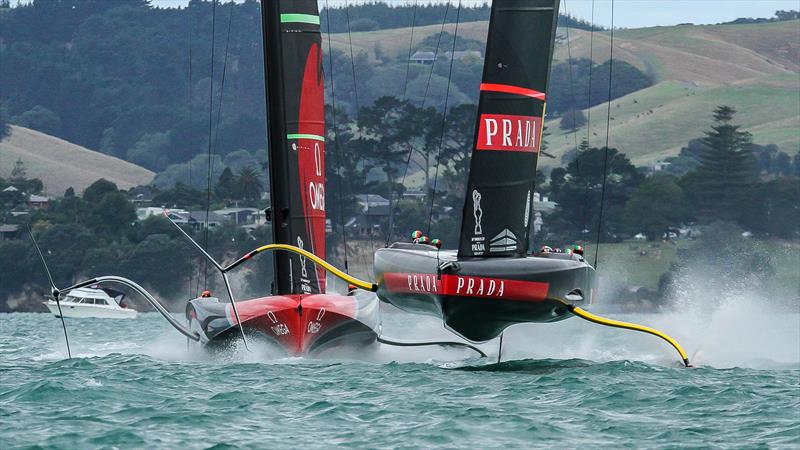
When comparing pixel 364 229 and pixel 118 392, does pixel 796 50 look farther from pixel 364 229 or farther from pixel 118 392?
pixel 118 392

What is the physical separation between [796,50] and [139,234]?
108m

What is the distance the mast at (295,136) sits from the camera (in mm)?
22141

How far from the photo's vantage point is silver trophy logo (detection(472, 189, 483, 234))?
60.4 feet

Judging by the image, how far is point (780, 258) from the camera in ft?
300

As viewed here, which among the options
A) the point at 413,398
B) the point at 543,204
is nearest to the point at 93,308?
the point at 413,398

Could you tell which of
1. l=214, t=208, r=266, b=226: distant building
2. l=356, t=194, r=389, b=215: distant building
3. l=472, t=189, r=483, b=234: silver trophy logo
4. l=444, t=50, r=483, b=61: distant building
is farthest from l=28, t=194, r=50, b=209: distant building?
l=472, t=189, r=483, b=234: silver trophy logo

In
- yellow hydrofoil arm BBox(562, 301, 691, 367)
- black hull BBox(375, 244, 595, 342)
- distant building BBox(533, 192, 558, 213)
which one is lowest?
distant building BBox(533, 192, 558, 213)

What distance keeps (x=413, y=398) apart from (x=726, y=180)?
79.8 metres

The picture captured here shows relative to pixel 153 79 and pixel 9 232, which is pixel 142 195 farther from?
pixel 153 79

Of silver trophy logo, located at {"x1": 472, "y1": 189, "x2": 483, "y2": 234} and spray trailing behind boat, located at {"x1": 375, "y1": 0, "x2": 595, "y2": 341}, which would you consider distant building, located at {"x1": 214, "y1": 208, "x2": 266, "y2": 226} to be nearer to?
spray trailing behind boat, located at {"x1": 375, "y1": 0, "x2": 595, "y2": 341}

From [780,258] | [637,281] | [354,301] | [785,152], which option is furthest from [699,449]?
[785,152]

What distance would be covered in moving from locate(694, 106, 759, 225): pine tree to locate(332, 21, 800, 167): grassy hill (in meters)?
29.5

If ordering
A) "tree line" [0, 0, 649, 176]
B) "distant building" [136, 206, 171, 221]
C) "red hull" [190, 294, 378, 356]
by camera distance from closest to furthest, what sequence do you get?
"red hull" [190, 294, 378, 356] → "distant building" [136, 206, 171, 221] → "tree line" [0, 0, 649, 176]

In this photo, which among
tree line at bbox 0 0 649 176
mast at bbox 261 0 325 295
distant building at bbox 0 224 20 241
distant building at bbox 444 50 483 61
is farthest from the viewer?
distant building at bbox 444 50 483 61
